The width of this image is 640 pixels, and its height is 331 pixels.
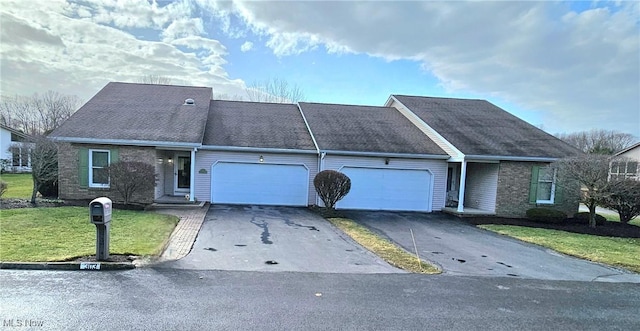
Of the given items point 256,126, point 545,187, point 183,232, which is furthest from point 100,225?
point 545,187

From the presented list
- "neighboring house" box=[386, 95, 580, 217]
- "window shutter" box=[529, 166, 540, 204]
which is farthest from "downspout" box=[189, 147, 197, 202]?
"window shutter" box=[529, 166, 540, 204]

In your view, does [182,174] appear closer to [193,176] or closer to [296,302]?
[193,176]

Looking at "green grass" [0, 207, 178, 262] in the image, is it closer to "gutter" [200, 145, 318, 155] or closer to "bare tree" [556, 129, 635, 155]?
"gutter" [200, 145, 318, 155]

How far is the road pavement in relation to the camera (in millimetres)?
4086

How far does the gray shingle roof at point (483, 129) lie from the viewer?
15148mm

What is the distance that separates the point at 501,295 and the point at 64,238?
858cm

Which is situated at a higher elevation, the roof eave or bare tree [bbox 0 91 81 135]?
bare tree [bbox 0 91 81 135]

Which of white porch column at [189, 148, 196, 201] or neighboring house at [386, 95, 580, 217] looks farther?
neighboring house at [386, 95, 580, 217]

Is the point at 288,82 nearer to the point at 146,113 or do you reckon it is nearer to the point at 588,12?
the point at 146,113

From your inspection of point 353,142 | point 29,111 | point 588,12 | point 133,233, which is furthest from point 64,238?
point 29,111

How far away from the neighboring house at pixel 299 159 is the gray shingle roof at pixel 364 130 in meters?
0.10

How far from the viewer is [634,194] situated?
42.8 feet

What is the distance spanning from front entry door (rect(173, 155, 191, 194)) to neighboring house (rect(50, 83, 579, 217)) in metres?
0.05

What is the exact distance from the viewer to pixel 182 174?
16.1 metres
